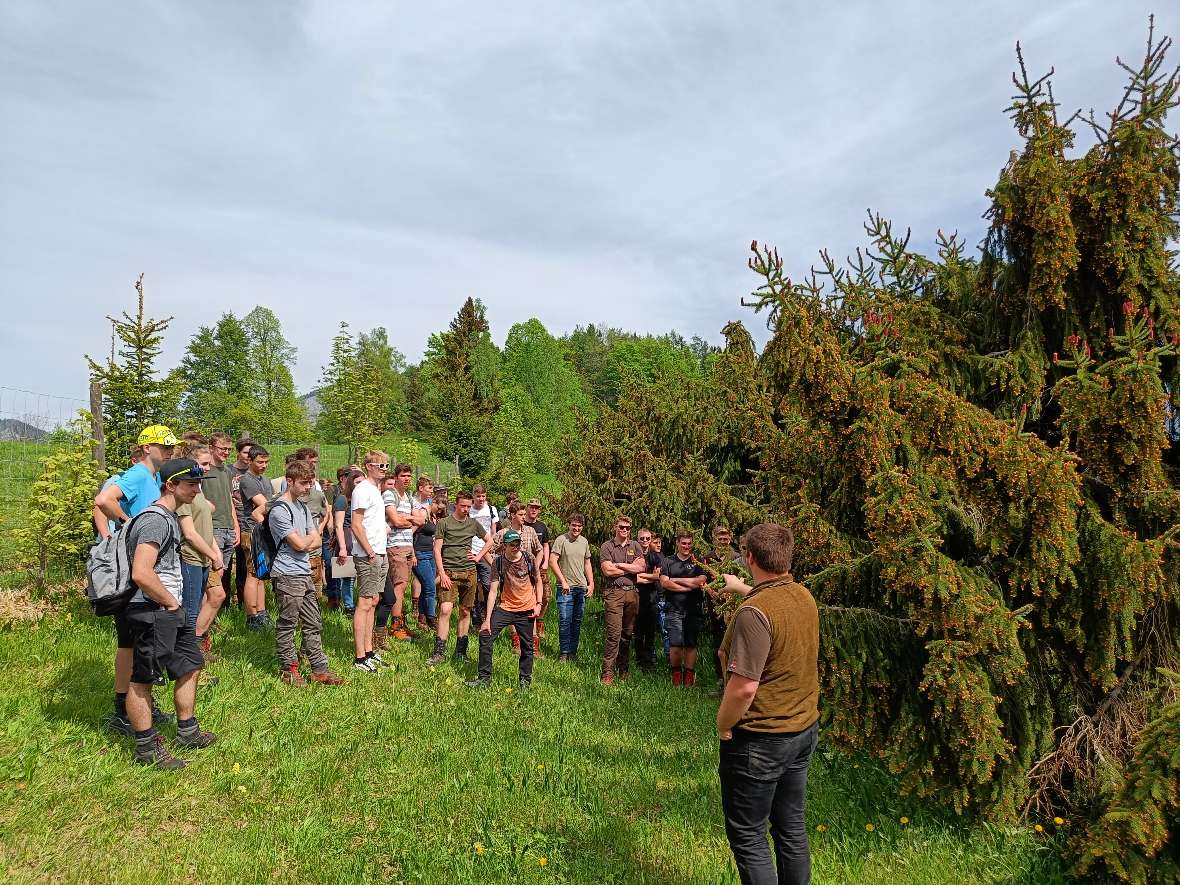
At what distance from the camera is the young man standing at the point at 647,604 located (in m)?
9.55

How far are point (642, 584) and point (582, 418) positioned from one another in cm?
487

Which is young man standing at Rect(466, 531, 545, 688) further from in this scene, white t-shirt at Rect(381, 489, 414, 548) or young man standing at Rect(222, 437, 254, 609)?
young man standing at Rect(222, 437, 254, 609)

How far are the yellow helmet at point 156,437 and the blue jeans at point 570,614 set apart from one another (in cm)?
541

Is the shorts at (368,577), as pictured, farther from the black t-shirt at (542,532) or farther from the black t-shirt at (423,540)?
the black t-shirt at (542,532)

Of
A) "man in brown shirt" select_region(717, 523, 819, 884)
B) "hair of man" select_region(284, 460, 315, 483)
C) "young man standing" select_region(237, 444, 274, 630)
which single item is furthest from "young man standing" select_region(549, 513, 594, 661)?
"man in brown shirt" select_region(717, 523, 819, 884)

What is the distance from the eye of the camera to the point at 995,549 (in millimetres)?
4617

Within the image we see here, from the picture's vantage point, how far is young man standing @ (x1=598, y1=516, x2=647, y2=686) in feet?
29.9

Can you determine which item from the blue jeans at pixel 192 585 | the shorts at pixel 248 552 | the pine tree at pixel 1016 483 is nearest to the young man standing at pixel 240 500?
the shorts at pixel 248 552

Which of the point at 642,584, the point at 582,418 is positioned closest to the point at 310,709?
the point at 642,584

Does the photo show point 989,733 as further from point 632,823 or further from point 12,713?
point 12,713

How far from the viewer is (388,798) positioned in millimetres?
5082

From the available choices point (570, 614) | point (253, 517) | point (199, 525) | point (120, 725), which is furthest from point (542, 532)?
point (120, 725)

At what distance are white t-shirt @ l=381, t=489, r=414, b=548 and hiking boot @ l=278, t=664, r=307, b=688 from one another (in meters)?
2.49

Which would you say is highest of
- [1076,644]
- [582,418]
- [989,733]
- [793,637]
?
[582,418]
